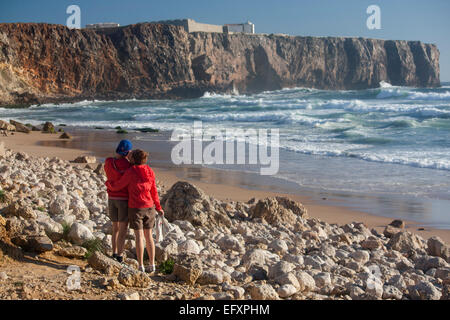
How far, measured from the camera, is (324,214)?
778 cm

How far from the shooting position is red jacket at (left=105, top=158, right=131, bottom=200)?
429 cm

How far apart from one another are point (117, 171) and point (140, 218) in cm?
43

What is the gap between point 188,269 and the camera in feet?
12.8

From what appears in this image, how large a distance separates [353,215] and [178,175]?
429cm

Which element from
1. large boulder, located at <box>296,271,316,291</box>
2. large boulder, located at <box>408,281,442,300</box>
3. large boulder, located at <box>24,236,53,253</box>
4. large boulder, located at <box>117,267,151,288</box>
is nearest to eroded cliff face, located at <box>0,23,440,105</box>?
large boulder, located at <box>24,236,53,253</box>

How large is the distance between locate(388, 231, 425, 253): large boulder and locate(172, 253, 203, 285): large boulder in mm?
2734

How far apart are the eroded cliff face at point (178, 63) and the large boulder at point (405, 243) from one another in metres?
49.1

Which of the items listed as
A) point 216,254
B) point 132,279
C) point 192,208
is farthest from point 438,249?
point 132,279

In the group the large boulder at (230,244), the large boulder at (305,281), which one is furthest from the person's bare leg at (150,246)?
the large boulder at (305,281)

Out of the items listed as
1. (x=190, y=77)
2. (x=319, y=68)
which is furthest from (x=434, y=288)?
(x=319, y=68)

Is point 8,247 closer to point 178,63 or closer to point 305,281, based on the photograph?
point 305,281

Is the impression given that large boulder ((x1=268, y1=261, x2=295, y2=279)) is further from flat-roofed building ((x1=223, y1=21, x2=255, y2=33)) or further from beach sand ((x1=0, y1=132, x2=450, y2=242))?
flat-roofed building ((x1=223, y1=21, x2=255, y2=33))

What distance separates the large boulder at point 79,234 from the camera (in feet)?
15.1

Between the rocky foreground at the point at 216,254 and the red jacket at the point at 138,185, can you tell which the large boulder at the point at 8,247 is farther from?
the red jacket at the point at 138,185
